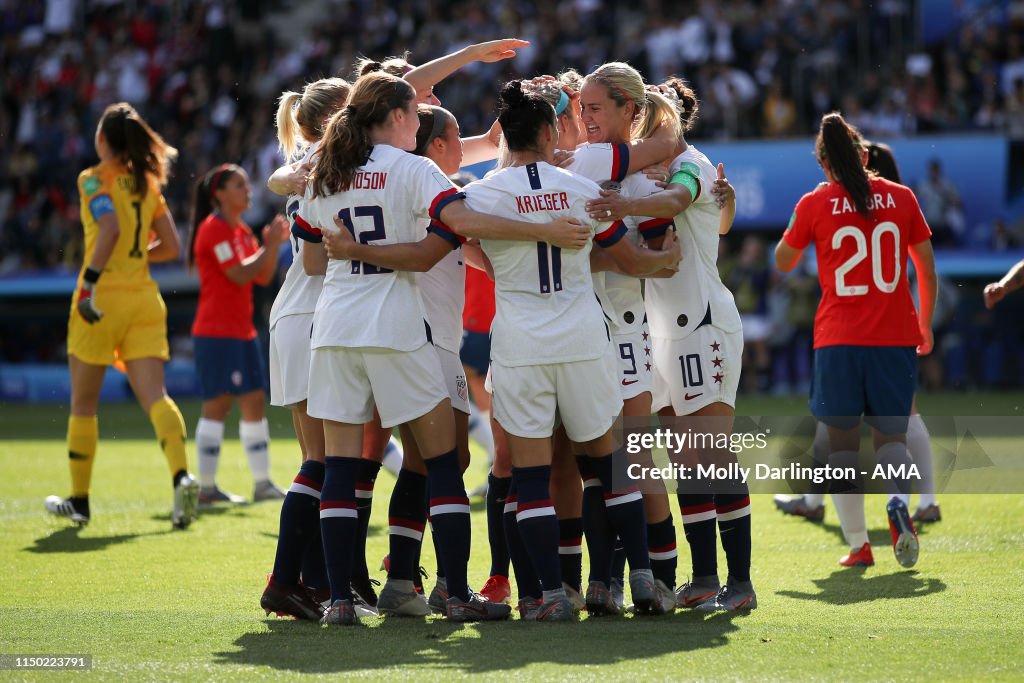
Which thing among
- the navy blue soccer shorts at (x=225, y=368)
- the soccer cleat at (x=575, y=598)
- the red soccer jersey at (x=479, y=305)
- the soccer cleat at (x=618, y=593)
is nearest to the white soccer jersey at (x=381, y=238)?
the soccer cleat at (x=575, y=598)

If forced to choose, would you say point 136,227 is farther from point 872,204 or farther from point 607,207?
point 872,204

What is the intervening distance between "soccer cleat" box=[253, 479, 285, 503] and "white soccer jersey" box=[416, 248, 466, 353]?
428 centimetres

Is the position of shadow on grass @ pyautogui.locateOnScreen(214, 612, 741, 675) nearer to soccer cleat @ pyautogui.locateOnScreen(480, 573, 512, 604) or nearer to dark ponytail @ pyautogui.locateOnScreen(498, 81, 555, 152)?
soccer cleat @ pyautogui.locateOnScreen(480, 573, 512, 604)

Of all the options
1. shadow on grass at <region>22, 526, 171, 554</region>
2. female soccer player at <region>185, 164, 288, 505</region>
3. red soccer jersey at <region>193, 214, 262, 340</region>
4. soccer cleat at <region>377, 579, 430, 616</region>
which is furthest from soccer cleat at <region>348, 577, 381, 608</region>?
red soccer jersey at <region>193, 214, 262, 340</region>

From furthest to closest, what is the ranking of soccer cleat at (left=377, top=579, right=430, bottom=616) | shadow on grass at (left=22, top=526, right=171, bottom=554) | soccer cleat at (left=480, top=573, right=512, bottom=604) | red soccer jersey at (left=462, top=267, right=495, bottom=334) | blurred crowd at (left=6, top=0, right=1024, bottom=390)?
blurred crowd at (left=6, top=0, right=1024, bottom=390)
red soccer jersey at (left=462, top=267, right=495, bottom=334)
shadow on grass at (left=22, top=526, right=171, bottom=554)
soccer cleat at (left=480, top=573, right=512, bottom=604)
soccer cleat at (left=377, top=579, right=430, bottom=616)

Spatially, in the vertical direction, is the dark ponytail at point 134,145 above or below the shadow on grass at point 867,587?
above

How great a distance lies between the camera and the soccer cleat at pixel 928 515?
765 centimetres

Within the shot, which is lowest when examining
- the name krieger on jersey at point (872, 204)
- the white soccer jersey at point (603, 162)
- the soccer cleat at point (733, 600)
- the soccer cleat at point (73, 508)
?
the soccer cleat at point (733, 600)

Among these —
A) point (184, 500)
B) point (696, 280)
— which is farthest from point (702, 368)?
point (184, 500)

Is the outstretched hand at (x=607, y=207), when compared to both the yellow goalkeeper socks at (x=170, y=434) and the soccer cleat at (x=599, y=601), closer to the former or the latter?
the soccer cleat at (x=599, y=601)

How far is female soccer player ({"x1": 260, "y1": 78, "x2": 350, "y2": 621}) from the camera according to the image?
5.06 meters

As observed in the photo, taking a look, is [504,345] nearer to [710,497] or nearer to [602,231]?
[602,231]

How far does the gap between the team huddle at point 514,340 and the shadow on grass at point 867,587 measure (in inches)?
18.4

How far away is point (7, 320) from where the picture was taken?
876 inches
